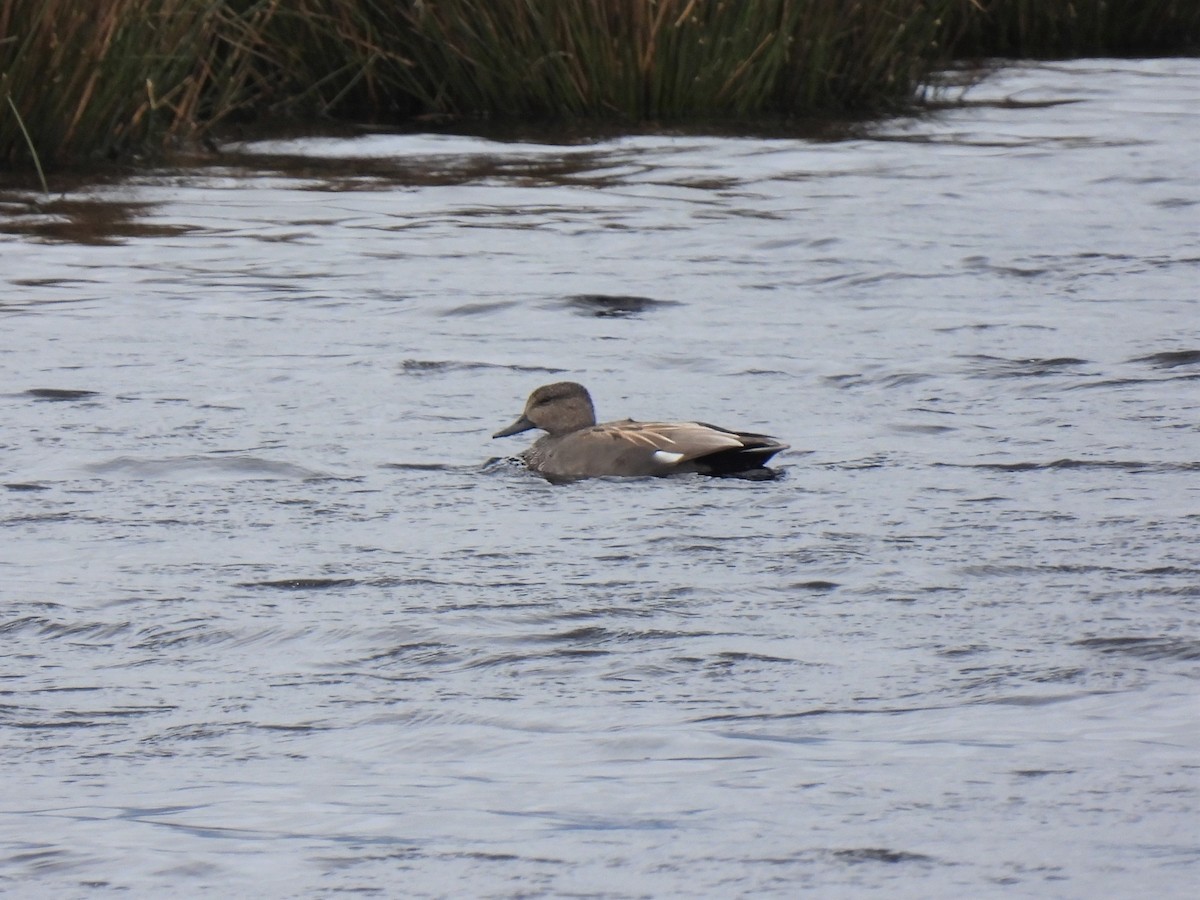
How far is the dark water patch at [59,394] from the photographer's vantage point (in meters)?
7.44

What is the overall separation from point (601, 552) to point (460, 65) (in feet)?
27.1

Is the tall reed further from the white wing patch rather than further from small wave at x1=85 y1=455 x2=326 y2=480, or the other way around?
small wave at x1=85 y1=455 x2=326 y2=480

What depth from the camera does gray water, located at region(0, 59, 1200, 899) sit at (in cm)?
393

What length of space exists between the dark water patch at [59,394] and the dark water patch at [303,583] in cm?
214

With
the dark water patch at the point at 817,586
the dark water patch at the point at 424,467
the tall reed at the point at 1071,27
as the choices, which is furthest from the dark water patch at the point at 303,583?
the tall reed at the point at 1071,27

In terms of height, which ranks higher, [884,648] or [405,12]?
[405,12]

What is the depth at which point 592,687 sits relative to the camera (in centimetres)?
471

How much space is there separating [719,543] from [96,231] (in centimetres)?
542

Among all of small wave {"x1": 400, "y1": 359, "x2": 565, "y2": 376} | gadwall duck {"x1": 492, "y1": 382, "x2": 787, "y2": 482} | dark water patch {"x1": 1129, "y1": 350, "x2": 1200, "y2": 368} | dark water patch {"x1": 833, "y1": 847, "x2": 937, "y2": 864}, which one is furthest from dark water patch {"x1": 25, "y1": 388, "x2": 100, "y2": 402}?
dark water patch {"x1": 833, "y1": 847, "x2": 937, "y2": 864}

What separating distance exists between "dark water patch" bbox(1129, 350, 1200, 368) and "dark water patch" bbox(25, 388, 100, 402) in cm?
332

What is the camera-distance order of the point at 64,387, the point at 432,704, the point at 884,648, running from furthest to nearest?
1. the point at 64,387
2. the point at 884,648
3. the point at 432,704

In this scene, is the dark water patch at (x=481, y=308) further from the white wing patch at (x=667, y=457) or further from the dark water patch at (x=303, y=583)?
the dark water patch at (x=303, y=583)

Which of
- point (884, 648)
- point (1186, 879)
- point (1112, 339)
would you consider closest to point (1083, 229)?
point (1112, 339)

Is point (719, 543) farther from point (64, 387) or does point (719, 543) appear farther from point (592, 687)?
point (64, 387)
